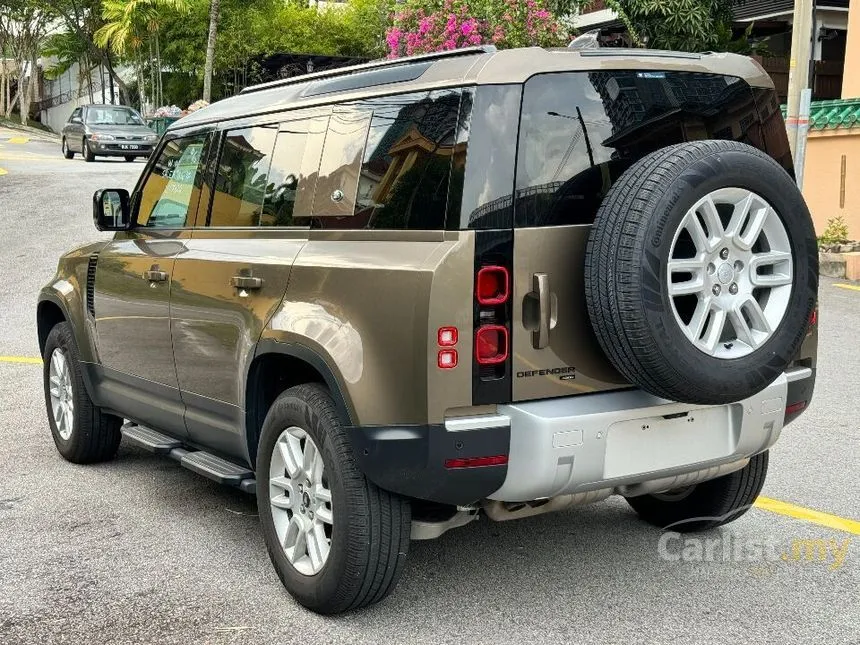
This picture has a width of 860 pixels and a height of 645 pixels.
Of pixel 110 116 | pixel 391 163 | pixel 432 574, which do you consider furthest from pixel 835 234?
pixel 110 116

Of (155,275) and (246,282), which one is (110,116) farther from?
(246,282)

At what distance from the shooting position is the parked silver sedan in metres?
27.2

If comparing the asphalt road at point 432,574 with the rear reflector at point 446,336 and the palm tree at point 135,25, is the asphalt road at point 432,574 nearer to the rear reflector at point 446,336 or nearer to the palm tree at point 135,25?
the rear reflector at point 446,336

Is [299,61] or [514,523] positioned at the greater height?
[299,61]

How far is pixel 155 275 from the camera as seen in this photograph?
5168 mm

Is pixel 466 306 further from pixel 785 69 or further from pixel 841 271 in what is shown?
pixel 785 69

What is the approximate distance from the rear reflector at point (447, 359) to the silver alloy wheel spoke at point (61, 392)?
3.30 m

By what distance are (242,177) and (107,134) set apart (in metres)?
23.9

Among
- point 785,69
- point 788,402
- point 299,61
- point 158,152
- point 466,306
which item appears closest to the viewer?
point 466,306

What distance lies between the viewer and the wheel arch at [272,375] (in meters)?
3.97

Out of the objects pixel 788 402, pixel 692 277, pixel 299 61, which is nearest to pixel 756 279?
pixel 692 277

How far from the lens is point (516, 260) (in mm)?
3617

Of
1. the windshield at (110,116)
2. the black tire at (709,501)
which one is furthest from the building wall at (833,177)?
the windshield at (110,116)

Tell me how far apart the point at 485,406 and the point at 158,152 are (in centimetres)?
276
